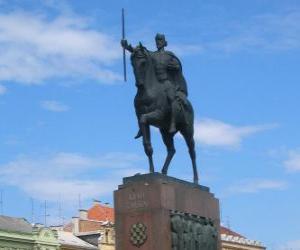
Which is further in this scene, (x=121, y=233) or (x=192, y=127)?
(x=192, y=127)

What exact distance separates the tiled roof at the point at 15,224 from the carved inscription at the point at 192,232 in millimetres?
43583

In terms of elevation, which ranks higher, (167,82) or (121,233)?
(167,82)

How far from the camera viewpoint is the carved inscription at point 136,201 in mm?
18562

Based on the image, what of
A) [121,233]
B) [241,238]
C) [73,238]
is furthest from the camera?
[241,238]

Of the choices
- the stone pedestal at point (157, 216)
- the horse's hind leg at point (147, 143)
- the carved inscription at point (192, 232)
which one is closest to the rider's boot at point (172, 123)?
the horse's hind leg at point (147, 143)

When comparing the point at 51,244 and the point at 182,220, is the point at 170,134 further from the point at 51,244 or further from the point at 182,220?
the point at 51,244

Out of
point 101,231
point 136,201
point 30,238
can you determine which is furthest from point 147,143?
point 101,231

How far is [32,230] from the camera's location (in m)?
65.2

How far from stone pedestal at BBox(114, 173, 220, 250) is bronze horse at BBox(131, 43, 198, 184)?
72cm

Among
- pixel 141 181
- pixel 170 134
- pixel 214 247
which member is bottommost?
pixel 214 247

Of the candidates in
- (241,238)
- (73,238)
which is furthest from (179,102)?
(241,238)

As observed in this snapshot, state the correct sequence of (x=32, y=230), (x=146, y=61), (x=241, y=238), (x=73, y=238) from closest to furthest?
(x=146, y=61), (x=32, y=230), (x=73, y=238), (x=241, y=238)

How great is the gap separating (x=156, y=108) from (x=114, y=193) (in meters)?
2.21

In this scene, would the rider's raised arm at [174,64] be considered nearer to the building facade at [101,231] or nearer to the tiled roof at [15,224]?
the tiled roof at [15,224]
